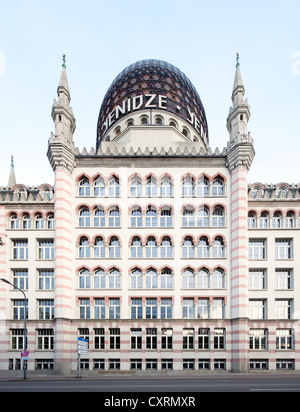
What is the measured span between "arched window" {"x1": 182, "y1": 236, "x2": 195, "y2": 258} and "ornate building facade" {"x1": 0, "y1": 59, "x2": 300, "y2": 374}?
0.38ft

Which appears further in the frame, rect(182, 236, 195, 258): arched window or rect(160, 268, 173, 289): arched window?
rect(182, 236, 195, 258): arched window

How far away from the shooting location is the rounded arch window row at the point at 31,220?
43.9 meters

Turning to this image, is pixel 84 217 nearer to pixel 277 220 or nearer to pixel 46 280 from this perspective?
pixel 46 280

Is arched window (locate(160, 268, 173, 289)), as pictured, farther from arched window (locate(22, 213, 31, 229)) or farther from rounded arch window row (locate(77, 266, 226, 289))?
arched window (locate(22, 213, 31, 229))

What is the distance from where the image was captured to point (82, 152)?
4450 cm

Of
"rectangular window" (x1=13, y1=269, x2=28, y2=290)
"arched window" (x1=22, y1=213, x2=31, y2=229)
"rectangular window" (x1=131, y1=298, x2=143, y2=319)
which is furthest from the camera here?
"arched window" (x1=22, y1=213, x2=31, y2=229)

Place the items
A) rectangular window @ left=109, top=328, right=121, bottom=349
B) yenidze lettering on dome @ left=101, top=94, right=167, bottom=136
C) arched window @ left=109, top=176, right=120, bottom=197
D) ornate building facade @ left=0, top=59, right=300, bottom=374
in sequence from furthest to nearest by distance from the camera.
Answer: yenidze lettering on dome @ left=101, top=94, right=167, bottom=136 → arched window @ left=109, top=176, right=120, bottom=197 → rectangular window @ left=109, top=328, right=121, bottom=349 → ornate building facade @ left=0, top=59, right=300, bottom=374

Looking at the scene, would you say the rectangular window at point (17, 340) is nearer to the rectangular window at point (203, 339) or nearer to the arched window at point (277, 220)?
the rectangular window at point (203, 339)

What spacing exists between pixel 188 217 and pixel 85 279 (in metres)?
13.5

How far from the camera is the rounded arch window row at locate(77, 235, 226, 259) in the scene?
139 ft

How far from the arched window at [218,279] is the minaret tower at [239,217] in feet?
3.70

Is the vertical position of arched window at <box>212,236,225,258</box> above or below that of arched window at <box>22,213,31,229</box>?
below

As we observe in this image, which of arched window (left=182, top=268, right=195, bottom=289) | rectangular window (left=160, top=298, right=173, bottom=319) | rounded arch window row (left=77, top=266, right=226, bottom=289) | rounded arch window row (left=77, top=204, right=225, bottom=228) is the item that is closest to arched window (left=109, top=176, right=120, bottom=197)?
rounded arch window row (left=77, top=204, right=225, bottom=228)

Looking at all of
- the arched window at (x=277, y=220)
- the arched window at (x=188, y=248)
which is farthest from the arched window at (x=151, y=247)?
the arched window at (x=277, y=220)
